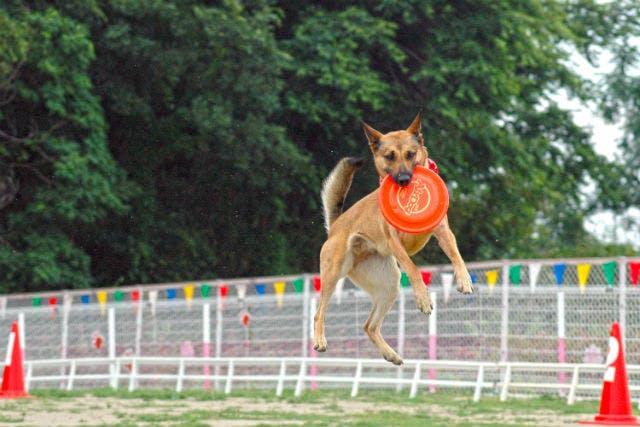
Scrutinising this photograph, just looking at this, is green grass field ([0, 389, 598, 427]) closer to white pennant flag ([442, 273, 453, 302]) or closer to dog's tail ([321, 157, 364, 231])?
white pennant flag ([442, 273, 453, 302])

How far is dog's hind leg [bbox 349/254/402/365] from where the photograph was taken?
4466 millimetres

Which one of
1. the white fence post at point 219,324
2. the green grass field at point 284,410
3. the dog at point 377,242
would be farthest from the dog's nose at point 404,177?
the white fence post at point 219,324

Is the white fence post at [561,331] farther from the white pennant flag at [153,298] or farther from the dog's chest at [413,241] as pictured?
the dog's chest at [413,241]

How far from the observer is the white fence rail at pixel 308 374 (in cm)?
2259

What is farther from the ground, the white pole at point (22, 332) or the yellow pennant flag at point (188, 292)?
the yellow pennant flag at point (188, 292)

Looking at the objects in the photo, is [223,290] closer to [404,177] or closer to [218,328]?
[218,328]

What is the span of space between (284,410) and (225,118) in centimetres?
970

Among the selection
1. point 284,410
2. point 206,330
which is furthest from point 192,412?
point 206,330

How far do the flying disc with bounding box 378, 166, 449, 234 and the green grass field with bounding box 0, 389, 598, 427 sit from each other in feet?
45.3

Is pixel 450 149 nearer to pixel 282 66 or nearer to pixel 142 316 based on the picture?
pixel 282 66

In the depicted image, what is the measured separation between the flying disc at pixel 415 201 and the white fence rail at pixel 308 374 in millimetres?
17023

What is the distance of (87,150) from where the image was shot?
30516mm

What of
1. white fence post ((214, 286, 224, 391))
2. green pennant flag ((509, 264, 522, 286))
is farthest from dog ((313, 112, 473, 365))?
white fence post ((214, 286, 224, 391))

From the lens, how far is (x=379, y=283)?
4.57m
